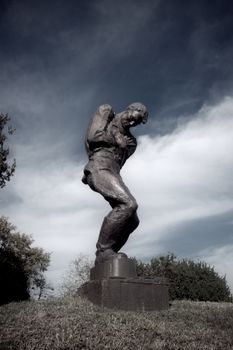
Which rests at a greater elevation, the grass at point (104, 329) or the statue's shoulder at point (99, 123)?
the statue's shoulder at point (99, 123)

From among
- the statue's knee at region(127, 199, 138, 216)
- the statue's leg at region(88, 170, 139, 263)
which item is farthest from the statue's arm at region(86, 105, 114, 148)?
the statue's knee at region(127, 199, 138, 216)

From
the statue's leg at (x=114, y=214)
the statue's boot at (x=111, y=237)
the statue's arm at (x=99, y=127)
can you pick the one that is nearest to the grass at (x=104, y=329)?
the statue's boot at (x=111, y=237)

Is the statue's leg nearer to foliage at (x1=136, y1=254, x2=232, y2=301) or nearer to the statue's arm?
the statue's arm

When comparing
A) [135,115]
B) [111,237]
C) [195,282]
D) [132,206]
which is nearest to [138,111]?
[135,115]

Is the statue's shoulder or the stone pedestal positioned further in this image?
the statue's shoulder

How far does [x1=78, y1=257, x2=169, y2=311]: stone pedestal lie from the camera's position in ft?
22.6

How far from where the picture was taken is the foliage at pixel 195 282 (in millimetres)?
15656

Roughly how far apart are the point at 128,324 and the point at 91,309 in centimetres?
100

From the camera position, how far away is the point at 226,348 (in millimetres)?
5016

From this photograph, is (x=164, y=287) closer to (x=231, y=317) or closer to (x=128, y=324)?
(x=231, y=317)

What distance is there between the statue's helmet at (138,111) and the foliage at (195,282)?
30.9 ft

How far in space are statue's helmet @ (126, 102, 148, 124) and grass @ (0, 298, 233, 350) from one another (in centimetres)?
381

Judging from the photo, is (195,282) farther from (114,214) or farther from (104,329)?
(104,329)

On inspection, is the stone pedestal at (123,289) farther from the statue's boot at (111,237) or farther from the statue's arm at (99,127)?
the statue's arm at (99,127)
